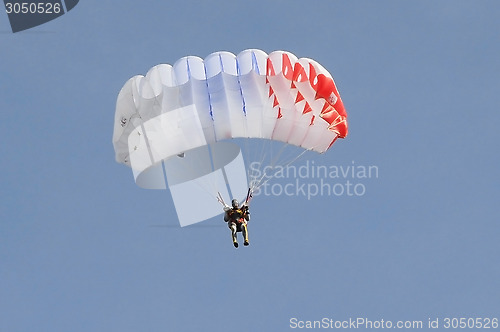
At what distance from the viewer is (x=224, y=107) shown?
2611 centimetres

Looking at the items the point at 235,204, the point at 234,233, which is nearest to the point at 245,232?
the point at 234,233

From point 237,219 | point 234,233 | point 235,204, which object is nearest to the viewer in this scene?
point 234,233

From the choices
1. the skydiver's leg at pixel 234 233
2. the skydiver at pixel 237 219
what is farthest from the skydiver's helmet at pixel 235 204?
the skydiver's leg at pixel 234 233

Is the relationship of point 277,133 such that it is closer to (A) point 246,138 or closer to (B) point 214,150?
(A) point 246,138

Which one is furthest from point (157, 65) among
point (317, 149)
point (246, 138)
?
point (317, 149)

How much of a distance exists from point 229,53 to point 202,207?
5.23 meters

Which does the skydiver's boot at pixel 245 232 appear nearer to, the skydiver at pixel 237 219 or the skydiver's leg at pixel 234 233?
the skydiver at pixel 237 219

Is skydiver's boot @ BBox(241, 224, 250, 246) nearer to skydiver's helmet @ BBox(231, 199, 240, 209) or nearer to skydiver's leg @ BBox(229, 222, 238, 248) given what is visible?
skydiver's leg @ BBox(229, 222, 238, 248)

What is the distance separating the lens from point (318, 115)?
26.8m

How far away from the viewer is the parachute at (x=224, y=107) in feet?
85.5

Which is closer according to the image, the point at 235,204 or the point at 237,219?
the point at 237,219

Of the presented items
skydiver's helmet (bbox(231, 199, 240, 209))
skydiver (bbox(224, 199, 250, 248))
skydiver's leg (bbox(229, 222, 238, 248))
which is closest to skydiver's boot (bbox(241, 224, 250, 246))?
skydiver (bbox(224, 199, 250, 248))

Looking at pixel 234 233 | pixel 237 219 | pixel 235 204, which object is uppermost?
pixel 235 204

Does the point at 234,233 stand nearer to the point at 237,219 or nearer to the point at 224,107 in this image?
the point at 237,219
